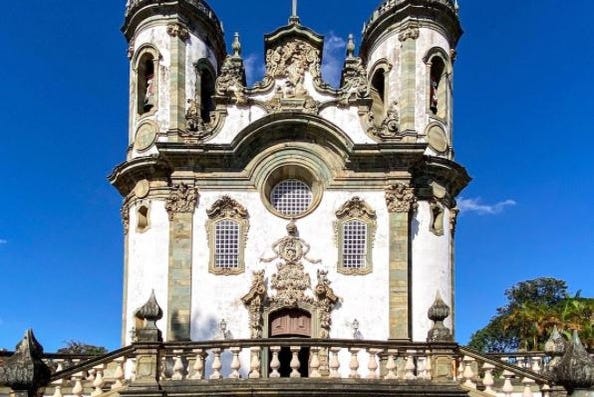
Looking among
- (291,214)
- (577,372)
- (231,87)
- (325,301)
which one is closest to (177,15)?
(231,87)

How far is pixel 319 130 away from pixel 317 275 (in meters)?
4.05

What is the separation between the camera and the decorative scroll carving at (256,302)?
71.2 feet

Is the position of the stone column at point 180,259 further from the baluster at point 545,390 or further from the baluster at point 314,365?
the baluster at point 545,390

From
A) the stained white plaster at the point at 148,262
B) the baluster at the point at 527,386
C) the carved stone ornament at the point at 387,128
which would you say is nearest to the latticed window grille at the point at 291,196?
the carved stone ornament at the point at 387,128

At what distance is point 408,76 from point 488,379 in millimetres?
11237

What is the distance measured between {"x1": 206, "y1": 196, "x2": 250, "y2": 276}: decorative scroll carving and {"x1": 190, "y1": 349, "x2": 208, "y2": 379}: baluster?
6532mm

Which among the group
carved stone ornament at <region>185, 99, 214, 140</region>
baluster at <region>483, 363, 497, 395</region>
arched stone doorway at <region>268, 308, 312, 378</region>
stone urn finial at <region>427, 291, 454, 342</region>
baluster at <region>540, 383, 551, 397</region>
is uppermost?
carved stone ornament at <region>185, 99, 214, 140</region>

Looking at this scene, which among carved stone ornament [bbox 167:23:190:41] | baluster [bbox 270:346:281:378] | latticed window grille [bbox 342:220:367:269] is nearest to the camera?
baluster [bbox 270:346:281:378]

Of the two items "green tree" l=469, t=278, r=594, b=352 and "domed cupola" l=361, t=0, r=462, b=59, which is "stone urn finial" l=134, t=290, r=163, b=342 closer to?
"domed cupola" l=361, t=0, r=462, b=59

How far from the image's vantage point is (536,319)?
40.5 meters

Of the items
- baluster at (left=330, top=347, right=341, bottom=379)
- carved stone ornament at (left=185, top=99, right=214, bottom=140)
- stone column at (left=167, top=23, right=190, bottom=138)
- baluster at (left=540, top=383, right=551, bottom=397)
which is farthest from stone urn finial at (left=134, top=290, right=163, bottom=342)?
stone column at (left=167, top=23, right=190, bottom=138)

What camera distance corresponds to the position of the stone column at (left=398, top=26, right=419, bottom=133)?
24766 millimetres

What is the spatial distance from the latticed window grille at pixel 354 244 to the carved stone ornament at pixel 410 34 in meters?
6.71

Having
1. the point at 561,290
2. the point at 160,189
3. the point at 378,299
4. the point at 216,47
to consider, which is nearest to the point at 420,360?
the point at 378,299
